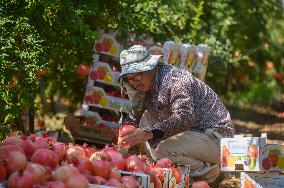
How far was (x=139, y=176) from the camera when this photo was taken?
393 cm

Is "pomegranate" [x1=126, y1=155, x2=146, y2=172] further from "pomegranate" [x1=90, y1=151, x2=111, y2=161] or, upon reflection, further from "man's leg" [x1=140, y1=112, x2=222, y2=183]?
"man's leg" [x1=140, y1=112, x2=222, y2=183]

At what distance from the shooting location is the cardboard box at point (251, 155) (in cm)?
456

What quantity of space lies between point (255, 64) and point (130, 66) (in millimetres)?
7658

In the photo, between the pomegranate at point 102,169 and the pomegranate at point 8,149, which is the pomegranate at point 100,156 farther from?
the pomegranate at point 8,149

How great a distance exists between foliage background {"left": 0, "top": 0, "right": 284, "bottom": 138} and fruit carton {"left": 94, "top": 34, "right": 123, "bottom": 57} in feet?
0.33

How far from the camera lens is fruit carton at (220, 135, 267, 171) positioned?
180 inches

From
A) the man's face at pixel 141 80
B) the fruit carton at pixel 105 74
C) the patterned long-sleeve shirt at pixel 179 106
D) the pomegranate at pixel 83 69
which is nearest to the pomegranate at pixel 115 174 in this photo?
the patterned long-sleeve shirt at pixel 179 106

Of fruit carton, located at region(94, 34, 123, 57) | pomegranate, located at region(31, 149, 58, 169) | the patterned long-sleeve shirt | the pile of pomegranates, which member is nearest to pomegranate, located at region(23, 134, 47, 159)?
the pile of pomegranates

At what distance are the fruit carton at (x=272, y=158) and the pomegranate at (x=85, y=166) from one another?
51.5 inches

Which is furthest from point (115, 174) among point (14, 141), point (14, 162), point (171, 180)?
point (14, 141)

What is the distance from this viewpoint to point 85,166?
3.87 m

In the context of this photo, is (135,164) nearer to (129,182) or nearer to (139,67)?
(129,182)

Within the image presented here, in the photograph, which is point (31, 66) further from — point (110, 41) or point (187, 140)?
point (110, 41)

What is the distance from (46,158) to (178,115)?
1.45 metres
